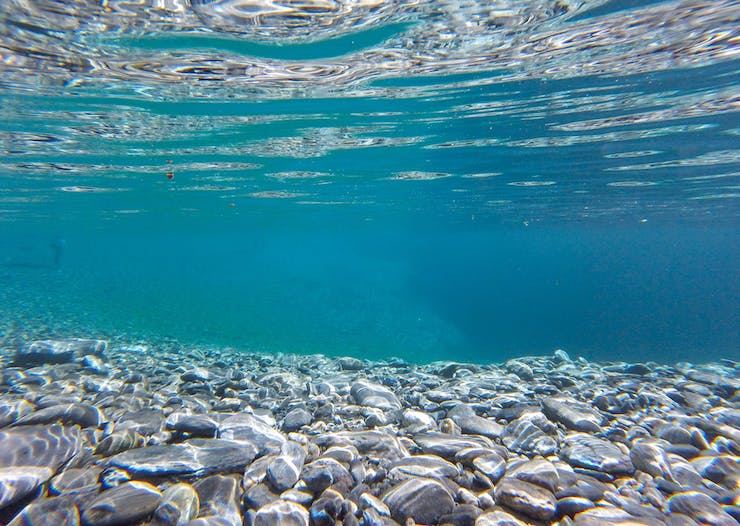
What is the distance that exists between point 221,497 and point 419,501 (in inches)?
67.2

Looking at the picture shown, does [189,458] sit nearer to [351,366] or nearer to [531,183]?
[351,366]

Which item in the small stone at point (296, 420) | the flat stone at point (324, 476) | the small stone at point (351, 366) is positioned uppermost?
the flat stone at point (324, 476)

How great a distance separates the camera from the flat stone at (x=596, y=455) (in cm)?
408

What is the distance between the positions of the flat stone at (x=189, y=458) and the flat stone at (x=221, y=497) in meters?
0.16

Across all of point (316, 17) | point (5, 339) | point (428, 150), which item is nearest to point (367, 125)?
point (428, 150)

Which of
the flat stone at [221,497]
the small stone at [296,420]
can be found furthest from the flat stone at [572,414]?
the flat stone at [221,497]

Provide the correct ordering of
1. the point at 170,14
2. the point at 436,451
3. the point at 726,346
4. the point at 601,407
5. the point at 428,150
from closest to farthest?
the point at 436,451 < the point at 601,407 < the point at 170,14 < the point at 428,150 < the point at 726,346

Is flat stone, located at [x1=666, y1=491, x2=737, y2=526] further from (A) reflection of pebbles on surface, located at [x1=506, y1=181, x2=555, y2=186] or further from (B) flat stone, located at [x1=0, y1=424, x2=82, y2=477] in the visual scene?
(A) reflection of pebbles on surface, located at [x1=506, y1=181, x2=555, y2=186]

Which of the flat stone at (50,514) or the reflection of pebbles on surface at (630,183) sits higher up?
the reflection of pebbles on surface at (630,183)

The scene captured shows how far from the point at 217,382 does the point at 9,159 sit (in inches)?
688

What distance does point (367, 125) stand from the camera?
44.9 ft

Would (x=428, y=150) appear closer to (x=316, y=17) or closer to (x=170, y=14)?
(x=316, y=17)

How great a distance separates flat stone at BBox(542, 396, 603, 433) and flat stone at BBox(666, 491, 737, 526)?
1.46 m

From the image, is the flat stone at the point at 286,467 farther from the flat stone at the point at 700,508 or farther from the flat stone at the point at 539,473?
the flat stone at the point at 700,508
